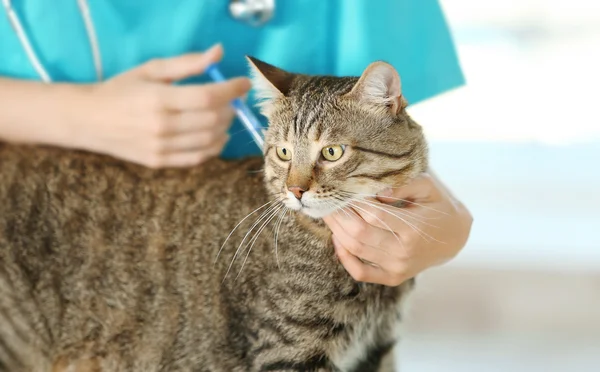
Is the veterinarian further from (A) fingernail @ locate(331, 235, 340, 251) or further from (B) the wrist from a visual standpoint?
(A) fingernail @ locate(331, 235, 340, 251)

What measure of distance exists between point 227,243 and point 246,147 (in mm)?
205

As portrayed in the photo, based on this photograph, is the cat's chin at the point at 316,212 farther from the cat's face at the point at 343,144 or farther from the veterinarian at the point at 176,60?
the veterinarian at the point at 176,60

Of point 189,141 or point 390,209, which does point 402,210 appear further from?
point 189,141

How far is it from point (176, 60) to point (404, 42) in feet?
1.12

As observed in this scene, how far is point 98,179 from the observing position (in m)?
0.93

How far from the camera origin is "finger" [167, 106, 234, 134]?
897 mm

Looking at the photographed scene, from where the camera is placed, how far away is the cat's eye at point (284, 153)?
2.53 feet

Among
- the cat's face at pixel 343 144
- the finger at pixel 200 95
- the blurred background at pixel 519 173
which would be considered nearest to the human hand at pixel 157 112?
the finger at pixel 200 95

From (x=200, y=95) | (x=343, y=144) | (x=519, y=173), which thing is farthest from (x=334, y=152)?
(x=519, y=173)

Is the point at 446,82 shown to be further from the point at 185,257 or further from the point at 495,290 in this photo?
the point at 495,290

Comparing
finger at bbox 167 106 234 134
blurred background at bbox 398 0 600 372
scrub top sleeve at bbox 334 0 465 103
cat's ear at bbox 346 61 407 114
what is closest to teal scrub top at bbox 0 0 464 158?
scrub top sleeve at bbox 334 0 465 103

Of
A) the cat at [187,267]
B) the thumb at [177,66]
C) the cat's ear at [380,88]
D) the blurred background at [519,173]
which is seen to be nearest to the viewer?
the cat's ear at [380,88]

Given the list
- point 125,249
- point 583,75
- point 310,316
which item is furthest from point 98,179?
point 583,75

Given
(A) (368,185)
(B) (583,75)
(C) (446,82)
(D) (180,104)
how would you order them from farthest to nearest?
(B) (583,75) < (C) (446,82) < (D) (180,104) < (A) (368,185)
